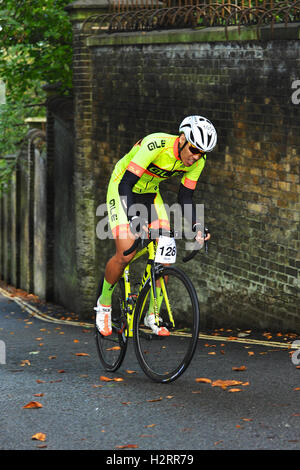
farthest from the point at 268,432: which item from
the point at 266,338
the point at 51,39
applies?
the point at 51,39

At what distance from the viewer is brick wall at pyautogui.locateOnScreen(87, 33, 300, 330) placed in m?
8.15

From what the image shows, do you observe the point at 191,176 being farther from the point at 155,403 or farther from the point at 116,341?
the point at 155,403

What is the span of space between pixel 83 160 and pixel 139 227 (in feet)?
21.0

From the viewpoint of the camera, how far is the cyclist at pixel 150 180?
19.9 ft

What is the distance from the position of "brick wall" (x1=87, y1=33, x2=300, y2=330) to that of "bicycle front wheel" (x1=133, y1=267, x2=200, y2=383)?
2.12 meters

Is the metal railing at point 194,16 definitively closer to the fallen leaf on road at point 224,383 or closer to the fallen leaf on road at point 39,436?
the fallen leaf on road at point 224,383

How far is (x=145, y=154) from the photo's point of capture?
6.23 meters

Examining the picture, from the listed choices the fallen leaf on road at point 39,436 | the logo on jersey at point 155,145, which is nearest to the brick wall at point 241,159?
the logo on jersey at point 155,145

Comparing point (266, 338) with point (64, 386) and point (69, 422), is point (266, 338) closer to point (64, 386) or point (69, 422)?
point (64, 386)

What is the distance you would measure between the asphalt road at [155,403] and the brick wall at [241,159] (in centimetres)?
81

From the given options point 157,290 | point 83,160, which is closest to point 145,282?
point 157,290

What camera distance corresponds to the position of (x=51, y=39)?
1434 cm

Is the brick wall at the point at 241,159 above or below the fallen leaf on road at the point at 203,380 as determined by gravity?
above

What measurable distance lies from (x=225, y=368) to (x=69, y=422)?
6.06ft
